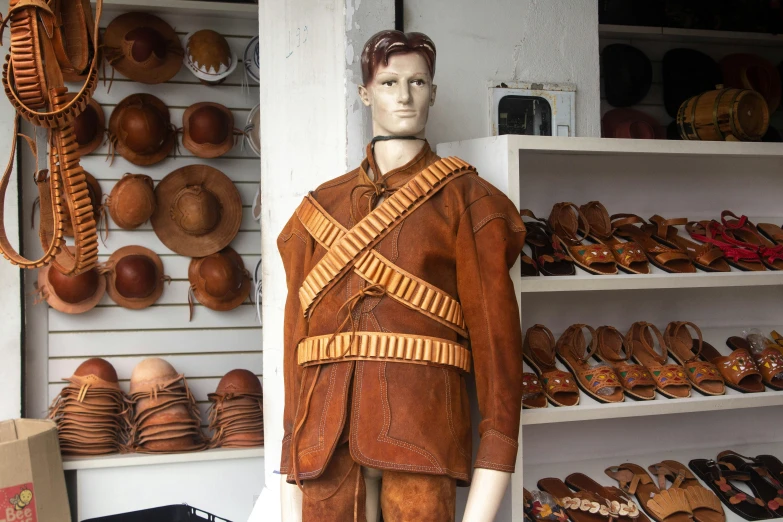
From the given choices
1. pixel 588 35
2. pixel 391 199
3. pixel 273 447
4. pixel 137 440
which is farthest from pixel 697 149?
pixel 137 440

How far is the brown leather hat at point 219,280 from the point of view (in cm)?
436

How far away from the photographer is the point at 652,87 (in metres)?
4.89

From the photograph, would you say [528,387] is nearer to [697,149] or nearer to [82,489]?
[697,149]

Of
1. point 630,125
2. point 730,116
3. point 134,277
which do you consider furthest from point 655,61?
point 134,277

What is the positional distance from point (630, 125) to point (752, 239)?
1.57m

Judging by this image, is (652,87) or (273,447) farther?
(652,87)

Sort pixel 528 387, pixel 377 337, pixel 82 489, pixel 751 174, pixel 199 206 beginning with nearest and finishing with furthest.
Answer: pixel 377 337 → pixel 528 387 → pixel 751 174 → pixel 82 489 → pixel 199 206

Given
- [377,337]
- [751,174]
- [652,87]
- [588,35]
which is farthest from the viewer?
[652,87]

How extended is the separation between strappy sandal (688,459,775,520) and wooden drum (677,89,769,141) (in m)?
1.17

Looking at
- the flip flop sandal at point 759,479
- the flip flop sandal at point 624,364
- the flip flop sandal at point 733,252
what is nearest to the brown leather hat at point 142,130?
the flip flop sandal at point 624,364

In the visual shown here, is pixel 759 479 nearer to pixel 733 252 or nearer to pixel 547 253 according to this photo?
pixel 733 252

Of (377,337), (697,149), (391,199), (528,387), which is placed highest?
(697,149)

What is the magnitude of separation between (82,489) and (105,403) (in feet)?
1.31

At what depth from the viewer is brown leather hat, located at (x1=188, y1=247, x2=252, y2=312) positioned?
4.36 m
